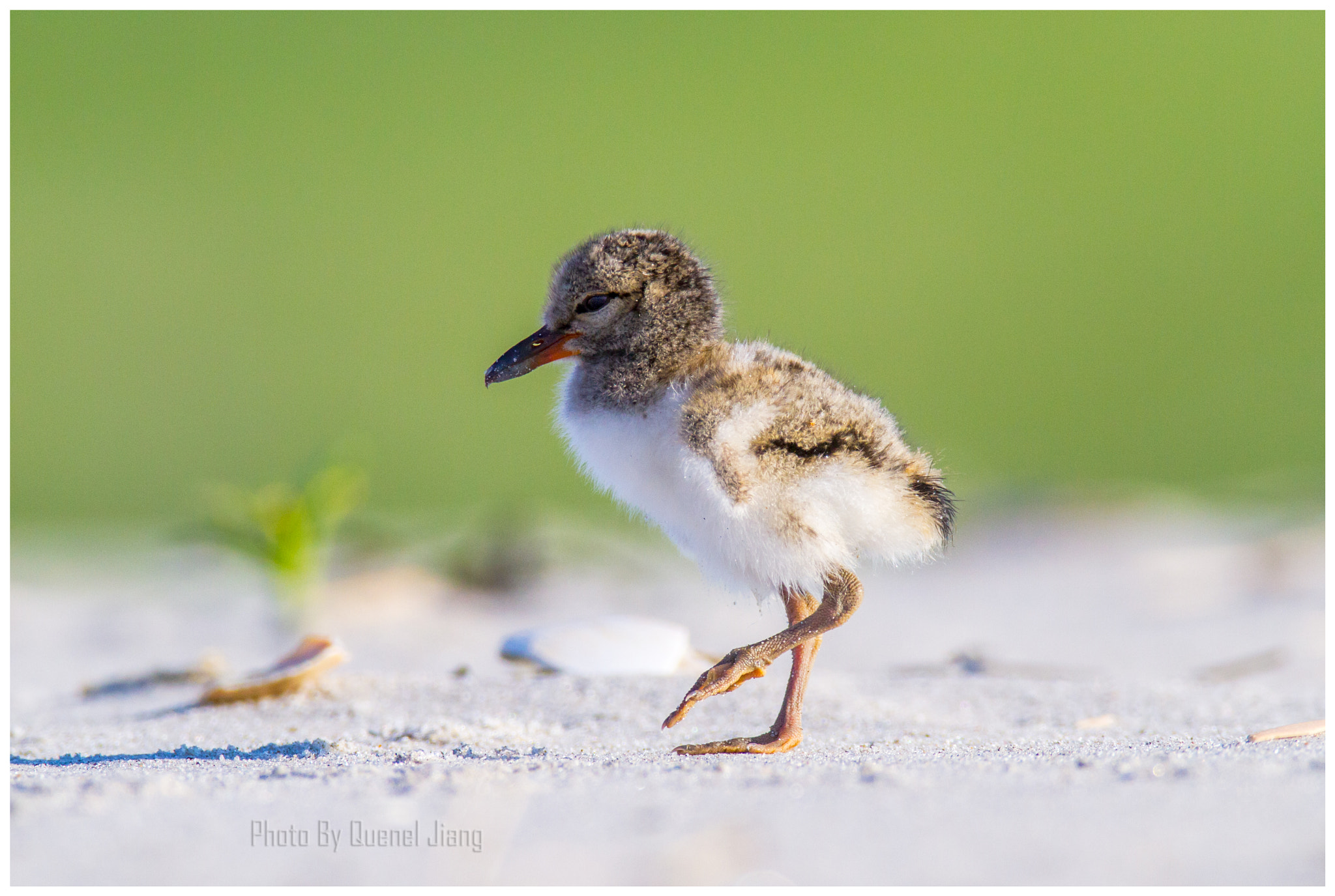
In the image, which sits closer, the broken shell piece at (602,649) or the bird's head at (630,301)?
the bird's head at (630,301)

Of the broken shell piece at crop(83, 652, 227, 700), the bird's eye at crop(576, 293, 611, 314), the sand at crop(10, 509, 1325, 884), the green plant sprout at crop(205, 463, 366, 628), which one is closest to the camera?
the sand at crop(10, 509, 1325, 884)

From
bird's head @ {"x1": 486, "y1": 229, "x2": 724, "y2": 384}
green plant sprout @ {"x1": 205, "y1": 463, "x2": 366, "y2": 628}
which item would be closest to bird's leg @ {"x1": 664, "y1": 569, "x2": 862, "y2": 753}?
bird's head @ {"x1": 486, "y1": 229, "x2": 724, "y2": 384}

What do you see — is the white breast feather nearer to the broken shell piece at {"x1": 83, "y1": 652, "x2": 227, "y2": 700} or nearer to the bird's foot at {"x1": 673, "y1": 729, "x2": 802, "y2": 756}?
the bird's foot at {"x1": 673, "y1": 729, "x2": 802, "y2": 756}

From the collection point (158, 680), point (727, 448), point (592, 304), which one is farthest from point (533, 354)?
point (158, 680)

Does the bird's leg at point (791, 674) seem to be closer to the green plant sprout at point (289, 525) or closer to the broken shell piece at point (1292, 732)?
the broken shell piece at point (1292, 732)

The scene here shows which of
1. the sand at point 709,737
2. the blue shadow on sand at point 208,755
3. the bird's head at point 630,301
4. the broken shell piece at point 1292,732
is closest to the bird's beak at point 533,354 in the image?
the bird's head at point 630,301

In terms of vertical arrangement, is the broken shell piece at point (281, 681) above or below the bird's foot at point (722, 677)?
below
